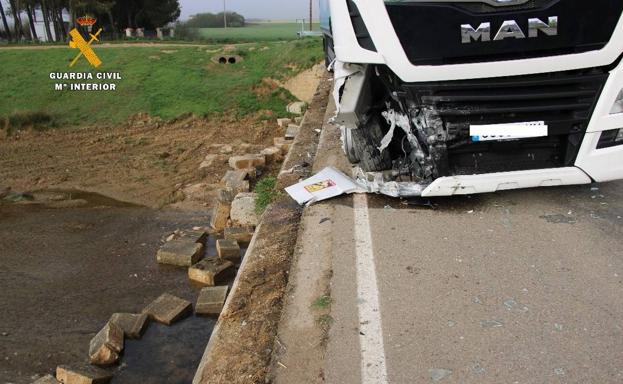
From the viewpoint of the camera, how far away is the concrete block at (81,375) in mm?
4238

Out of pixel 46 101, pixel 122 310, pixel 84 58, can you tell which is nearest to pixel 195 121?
pixel 46 101

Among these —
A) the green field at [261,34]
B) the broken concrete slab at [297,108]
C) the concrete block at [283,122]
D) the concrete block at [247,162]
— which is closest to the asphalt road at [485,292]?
the concrete block at [247,162]

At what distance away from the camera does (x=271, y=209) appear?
5430mm

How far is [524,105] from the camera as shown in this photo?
13.7 ft

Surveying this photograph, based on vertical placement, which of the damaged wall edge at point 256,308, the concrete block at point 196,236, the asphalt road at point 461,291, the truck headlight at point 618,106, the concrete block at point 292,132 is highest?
the truck headlight at point 618,106

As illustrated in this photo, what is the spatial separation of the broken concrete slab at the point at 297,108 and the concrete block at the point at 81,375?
10.8 meters

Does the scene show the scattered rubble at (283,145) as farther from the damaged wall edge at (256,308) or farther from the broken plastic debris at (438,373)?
the broken plastic debris at (438,373)

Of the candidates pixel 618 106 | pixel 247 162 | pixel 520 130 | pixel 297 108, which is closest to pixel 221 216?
pixel 247 162

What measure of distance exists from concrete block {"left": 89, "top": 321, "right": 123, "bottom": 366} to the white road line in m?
2.34

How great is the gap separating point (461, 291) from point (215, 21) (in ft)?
147

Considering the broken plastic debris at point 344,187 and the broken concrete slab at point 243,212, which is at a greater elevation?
the broken plastic debris at point 344,187

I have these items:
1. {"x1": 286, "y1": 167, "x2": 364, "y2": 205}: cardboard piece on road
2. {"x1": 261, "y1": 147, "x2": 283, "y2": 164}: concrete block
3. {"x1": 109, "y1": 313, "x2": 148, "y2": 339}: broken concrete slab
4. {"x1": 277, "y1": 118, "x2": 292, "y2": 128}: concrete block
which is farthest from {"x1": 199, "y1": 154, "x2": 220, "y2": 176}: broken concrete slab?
{"x1": 109, "y1": 313, "x2": 148, "y2": 339}: broken concrete slab

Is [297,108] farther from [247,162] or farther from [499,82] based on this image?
[499,82]

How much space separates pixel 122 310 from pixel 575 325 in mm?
4417
